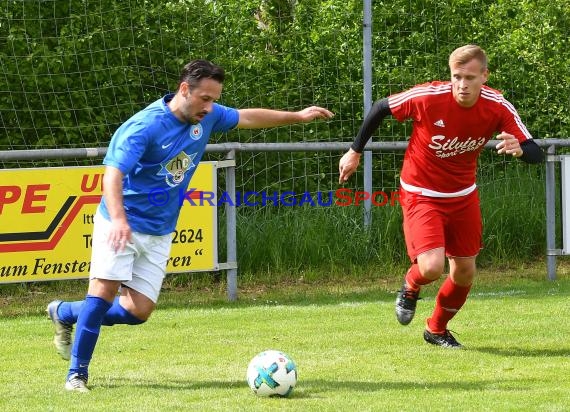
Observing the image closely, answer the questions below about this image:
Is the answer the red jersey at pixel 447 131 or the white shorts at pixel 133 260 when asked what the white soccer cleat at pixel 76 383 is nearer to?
the white shorts at pixel 133 260

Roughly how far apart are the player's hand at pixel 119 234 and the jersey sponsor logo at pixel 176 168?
615 millimetres

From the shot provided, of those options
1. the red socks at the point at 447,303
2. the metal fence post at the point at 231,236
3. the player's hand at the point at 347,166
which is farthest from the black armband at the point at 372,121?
the metal fence post at the point at 231,236

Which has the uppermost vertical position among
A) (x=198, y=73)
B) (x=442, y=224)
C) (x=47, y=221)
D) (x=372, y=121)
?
(x=198, y=73)

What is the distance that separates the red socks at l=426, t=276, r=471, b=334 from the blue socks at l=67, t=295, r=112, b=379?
2.51 meters

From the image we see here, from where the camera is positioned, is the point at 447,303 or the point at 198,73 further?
the point at 447,303

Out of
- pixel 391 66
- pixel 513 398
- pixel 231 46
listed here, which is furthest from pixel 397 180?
pixel 513 398

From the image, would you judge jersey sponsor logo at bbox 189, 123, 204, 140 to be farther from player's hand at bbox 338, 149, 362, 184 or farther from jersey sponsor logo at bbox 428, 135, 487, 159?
jersey sponsor logo at bbox 428, 135, 487, 159

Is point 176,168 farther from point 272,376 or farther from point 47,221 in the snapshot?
point 47,221

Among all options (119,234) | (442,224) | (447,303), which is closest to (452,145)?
(442,224)

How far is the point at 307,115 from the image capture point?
711 centimetres

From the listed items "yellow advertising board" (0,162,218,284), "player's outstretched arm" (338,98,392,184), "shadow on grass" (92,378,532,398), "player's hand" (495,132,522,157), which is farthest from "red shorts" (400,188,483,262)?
"yellow advertising board" (0,162,218,284)

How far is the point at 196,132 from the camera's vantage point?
671 centimetres

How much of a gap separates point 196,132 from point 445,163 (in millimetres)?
1858

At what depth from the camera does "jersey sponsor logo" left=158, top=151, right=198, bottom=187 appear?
6611 millimetres
